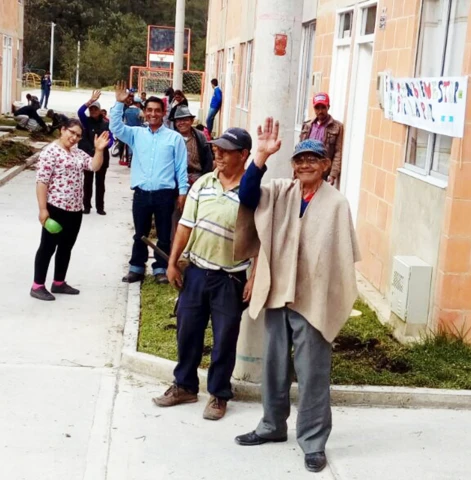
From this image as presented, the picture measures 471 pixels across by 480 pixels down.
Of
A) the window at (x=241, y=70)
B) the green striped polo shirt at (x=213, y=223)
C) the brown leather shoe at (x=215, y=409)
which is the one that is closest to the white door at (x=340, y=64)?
the green striped polo shirt at (x=213, y=223)

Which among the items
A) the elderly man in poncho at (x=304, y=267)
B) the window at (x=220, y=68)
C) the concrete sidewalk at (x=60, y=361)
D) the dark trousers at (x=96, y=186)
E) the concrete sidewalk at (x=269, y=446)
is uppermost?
the window at (x=220, y=68)

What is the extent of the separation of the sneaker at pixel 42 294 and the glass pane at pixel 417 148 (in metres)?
3.47

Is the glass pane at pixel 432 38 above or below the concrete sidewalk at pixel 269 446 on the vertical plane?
above

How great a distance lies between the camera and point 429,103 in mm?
6836

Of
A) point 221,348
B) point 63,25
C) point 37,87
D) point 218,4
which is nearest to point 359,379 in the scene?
point 221,348

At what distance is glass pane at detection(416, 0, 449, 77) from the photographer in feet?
23.1

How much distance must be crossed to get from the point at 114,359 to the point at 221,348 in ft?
4.65

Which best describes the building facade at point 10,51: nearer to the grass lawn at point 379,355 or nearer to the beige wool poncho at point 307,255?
the grass lawn at point 379,355

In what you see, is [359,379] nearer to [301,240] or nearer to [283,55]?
[301,240]

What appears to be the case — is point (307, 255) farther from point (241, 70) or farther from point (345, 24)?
point (241, 70)

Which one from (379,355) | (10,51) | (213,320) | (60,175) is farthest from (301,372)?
(10,51)

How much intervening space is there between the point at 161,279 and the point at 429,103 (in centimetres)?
322

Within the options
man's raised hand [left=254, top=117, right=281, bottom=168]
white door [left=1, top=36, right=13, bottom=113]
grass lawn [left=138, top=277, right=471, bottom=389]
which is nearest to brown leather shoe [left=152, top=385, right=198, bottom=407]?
grass lawn [left=138, top=277, right=471, bottom=389]

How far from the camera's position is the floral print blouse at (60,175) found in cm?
752
